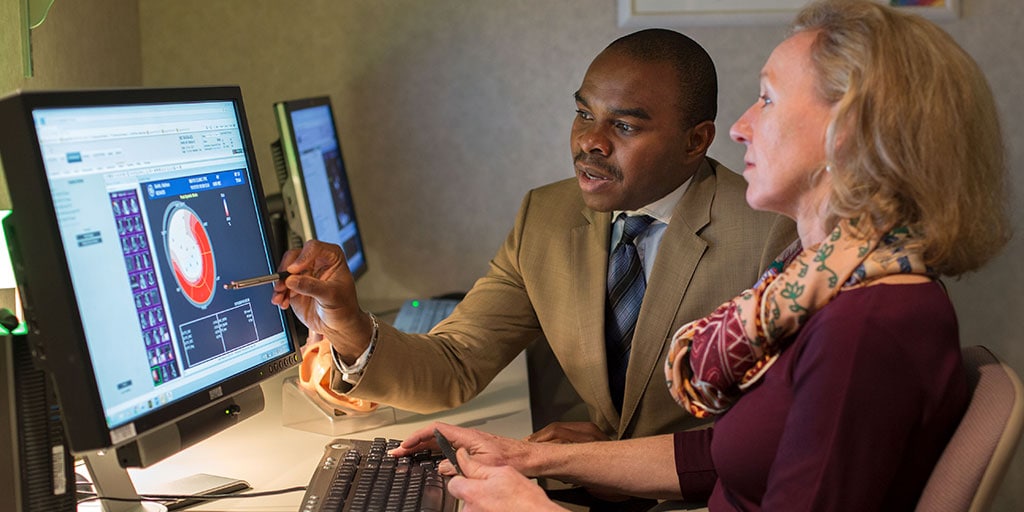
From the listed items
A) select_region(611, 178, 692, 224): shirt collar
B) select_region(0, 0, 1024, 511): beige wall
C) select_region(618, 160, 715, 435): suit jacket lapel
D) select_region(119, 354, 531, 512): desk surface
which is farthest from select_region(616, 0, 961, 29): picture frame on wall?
select_region(119, 354, 531, 512): desk surface

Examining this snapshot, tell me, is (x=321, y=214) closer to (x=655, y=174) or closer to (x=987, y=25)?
(x=655, y=174)

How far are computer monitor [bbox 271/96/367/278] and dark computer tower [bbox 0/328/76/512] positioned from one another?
3.59 ft

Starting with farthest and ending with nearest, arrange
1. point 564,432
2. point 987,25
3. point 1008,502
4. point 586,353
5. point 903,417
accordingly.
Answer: point 1008,502
point 987,25
point 586,353
point 564,432
point 903,417

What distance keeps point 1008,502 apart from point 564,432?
1904mm

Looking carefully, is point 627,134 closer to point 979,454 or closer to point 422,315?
point 422,315

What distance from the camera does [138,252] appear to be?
1191 mm

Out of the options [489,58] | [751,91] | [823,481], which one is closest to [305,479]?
[823,481]

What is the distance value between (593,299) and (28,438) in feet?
3.44

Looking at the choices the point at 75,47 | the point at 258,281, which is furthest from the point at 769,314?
the point at 75,47

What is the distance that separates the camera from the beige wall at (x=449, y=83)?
281 cm

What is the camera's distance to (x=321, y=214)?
235 cm

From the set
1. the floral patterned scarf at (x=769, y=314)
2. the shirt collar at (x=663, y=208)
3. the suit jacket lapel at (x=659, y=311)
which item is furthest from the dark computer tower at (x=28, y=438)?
the shirt collar at (x=663, y=208)

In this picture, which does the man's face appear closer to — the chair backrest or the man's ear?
the man's ear

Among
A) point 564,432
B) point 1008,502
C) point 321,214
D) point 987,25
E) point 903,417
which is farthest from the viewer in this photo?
point 1008,502
